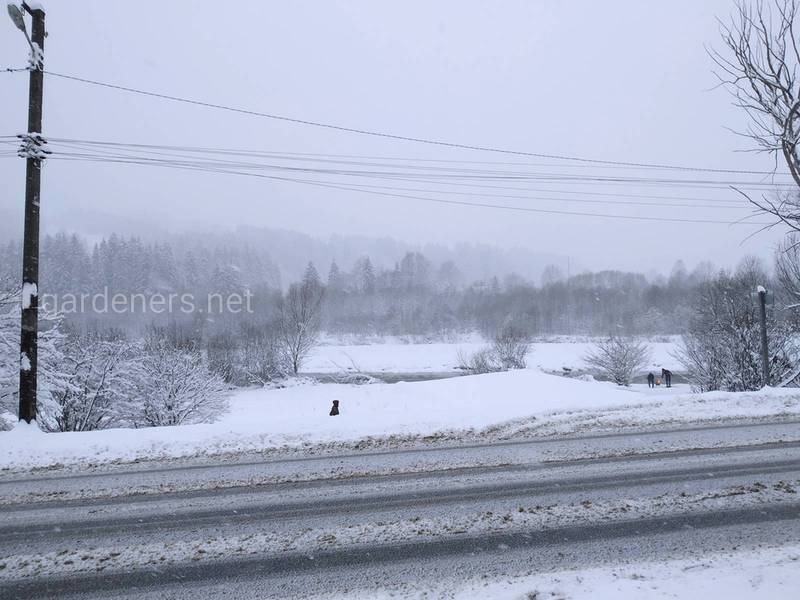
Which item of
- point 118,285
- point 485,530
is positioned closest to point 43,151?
point 485,530

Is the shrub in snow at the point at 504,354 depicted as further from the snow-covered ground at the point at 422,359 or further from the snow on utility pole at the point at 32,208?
the snow on utility pole at the point at 32,208

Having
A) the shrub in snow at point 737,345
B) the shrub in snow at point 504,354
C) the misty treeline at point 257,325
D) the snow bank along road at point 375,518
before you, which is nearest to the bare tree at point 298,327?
the misty treeline at point 257,325

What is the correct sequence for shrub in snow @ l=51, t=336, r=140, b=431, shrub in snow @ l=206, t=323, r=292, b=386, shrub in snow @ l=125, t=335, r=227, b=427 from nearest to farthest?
shrub in snow @ l=51, t=336, r=140, b=431 → shrub in snow @ l=125, t=335, r=227, b=427 → shrub in snow @ l=206, t=323, r=292, b=386

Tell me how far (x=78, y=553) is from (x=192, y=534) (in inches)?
39.0

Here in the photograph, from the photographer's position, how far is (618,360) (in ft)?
130

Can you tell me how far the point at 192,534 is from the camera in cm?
482

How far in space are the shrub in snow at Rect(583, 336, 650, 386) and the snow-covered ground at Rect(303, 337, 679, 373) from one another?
16.8 feet

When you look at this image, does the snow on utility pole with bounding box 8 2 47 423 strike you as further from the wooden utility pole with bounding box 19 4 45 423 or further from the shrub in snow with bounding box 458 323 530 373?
the shrub in snow with bounding box 458 323 530 373

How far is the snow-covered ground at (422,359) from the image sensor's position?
50844mm

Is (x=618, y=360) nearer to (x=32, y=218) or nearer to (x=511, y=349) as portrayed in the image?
(x=511, y=349)

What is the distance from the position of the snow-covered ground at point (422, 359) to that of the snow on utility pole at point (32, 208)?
36.3 m

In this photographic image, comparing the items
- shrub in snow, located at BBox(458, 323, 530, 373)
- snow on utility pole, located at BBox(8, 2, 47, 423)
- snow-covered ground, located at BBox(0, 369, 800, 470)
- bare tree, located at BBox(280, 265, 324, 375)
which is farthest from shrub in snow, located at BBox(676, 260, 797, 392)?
bare tree, located at BBox(280, 265, 324, 375)

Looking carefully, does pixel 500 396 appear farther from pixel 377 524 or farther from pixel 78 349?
pixel 78 349

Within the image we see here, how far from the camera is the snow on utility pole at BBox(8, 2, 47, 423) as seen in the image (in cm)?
1005
